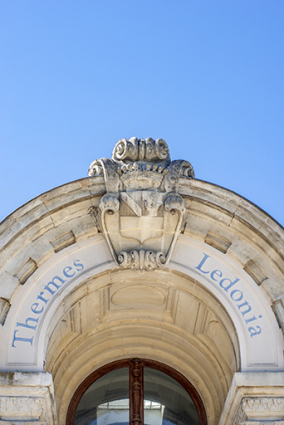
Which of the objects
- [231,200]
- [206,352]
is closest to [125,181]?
[231,200]

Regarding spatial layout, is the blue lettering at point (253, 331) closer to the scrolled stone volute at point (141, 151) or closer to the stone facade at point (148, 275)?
the stone facade at point (148, 275)

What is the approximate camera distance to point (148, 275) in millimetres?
10180

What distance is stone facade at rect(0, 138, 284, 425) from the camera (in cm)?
916

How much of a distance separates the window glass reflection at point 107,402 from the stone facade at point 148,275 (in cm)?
32

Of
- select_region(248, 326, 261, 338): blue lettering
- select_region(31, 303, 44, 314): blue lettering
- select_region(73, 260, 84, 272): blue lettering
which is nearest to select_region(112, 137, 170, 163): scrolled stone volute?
select_region(73, 260, 84, 272): blue lettering

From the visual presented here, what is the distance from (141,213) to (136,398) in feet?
10.0

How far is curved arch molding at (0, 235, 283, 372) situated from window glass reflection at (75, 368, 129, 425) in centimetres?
218

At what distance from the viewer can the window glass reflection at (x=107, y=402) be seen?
Answer: 10617 millimetres

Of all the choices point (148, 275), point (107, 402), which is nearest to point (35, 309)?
point (148, 275)

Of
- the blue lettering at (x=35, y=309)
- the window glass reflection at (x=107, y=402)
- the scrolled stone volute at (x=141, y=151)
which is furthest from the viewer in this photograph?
the window glass reflection at (x=107, y=402)

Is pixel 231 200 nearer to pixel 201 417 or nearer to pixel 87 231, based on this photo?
pixel 87 231

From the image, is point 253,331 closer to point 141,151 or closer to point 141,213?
point 141,213

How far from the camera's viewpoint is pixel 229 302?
31.4 feet

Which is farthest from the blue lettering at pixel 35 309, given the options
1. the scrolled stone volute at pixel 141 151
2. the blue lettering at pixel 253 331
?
the blue lettering at pixel 253 331
